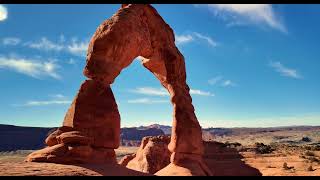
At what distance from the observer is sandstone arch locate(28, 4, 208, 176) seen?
1169cm

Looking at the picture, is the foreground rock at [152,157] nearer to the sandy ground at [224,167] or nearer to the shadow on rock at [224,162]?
the shadow on rock at [224,162]

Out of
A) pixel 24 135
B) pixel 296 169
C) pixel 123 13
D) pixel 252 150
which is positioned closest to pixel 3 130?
pixel 24 135

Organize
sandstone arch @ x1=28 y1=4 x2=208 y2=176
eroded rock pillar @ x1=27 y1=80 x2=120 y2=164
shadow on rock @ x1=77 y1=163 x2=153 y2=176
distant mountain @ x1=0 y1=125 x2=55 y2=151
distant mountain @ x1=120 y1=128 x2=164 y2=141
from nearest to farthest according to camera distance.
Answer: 1. shadow on rock @ x1=77 y1=163 x2=153 y2=176
2. eroded rock pillar @ x1=27 y1=80 x2=120 y2=164
3. sandstone arch @ x1=28 y1=4 x2=208 y2=176
4. distant mountain @ x1=0 y1=125 x2=55 y2=151
5. distant mountain @ x1=120 y1=128 x2=164 y2=141

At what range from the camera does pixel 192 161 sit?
16500mm

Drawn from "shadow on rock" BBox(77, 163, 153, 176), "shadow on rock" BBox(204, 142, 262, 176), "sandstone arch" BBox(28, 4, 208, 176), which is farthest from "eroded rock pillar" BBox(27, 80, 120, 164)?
"shadow on rock" BBox(204, 142, 262, 176)

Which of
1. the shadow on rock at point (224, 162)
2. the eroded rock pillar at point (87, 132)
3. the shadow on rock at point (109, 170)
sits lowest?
the shadow on rock at point (224, 162)

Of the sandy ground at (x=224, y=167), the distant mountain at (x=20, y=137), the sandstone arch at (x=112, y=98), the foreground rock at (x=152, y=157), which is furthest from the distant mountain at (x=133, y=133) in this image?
the sandstone arch at (x=112, y=98)

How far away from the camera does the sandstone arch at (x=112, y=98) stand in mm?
11691

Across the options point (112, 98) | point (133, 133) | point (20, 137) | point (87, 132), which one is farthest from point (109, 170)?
point (133, 133)

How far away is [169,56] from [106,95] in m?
6.41

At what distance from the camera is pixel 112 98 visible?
13070mm

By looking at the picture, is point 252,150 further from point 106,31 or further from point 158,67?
point 106,31

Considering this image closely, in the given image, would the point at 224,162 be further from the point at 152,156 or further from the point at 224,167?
the point at 152,156

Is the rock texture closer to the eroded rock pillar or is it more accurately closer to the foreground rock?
the foreground rock
